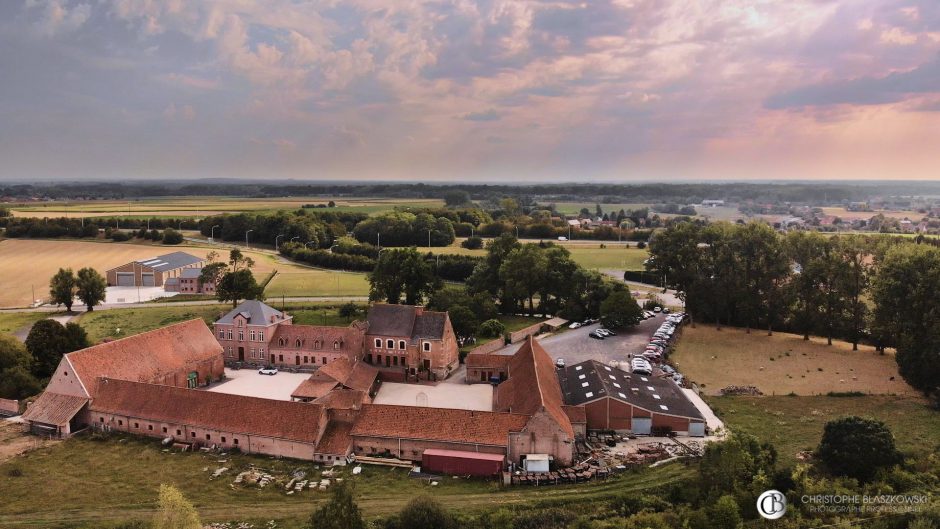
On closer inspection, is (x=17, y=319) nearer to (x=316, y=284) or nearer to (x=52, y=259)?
(x=316, y=284)

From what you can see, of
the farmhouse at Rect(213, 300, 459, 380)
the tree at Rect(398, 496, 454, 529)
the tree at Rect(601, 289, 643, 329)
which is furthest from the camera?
the tree at Rect(601, 289, 643, 329)

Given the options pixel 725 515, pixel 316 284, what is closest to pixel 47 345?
pixel 316 284

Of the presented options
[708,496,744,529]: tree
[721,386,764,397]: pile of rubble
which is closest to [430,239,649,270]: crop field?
[721,386,764,397]: pile of rubble

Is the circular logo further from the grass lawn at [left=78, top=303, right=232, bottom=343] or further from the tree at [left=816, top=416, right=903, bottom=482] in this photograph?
the grass lawn at [left=78, top=303, right=232, bottom=343]

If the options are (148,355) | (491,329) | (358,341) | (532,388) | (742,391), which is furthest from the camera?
(491,329)

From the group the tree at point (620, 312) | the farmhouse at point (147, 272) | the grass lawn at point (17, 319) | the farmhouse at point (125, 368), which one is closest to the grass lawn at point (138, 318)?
the grass lawn at point (17, 319)

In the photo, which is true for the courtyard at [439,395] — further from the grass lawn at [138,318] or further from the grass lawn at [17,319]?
the grass lawn at [17,319]
